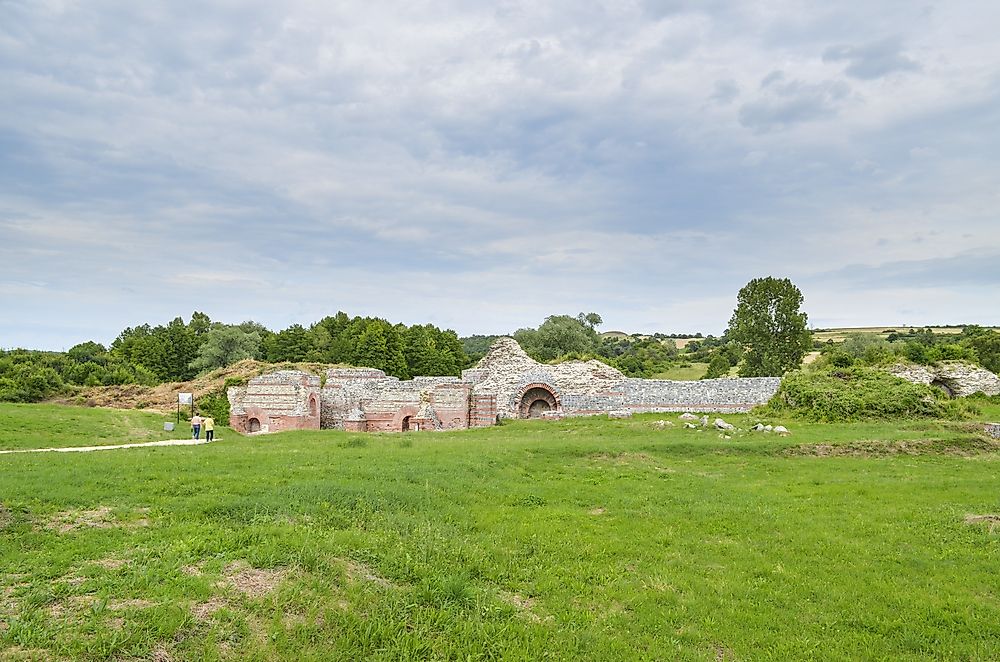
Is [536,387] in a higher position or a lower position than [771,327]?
lower

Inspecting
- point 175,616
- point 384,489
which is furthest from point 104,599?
point 384,489

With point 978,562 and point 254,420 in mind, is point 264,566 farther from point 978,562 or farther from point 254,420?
point 254,420

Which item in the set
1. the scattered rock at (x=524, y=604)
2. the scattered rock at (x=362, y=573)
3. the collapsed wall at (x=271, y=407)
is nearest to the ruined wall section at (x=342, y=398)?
the collapsed wall at (x=271, y=407)

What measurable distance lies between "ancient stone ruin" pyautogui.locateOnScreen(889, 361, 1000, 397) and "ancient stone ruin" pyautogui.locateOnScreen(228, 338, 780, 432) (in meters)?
8.17

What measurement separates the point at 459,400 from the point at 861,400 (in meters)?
16.5

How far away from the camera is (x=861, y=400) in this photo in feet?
76.9

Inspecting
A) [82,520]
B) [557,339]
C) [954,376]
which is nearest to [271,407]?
[82,520]

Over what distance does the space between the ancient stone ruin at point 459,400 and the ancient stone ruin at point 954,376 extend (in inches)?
322

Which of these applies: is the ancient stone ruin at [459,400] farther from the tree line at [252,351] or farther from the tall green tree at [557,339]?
the tall green tree at [557,339]

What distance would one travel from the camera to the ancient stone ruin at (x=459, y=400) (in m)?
26.8

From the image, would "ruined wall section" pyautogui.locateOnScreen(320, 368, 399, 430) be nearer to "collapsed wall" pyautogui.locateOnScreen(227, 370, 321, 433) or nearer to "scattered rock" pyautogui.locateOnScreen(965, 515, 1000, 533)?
"collapsed wall" pyautogui.locateOnScreen(227, 370, 321, 433)

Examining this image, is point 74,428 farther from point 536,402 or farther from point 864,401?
point 864,401

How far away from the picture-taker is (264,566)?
20.6 ft

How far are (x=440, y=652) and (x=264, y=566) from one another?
2.15 meters
